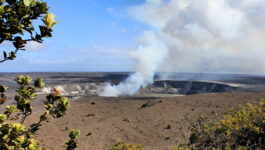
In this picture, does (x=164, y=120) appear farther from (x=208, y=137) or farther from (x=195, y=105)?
(x=208, y=137)

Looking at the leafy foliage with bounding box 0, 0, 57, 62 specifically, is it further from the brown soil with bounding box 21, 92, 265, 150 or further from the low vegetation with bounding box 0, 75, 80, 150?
the brown soil with bounding box 21, 92, 265, 150

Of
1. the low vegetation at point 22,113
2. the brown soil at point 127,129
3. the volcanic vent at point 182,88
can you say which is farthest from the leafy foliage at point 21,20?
the volcanic vent at point 182,88

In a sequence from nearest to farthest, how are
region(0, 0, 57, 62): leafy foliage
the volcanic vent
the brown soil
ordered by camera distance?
region(0, 0, 57, 62): leafy foliage → the brown soil → the volcanic vent

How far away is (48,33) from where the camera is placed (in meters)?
2.85

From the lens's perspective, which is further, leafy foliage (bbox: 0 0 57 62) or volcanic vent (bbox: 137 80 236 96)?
volcanic vent (bbox: 137 80 236 96)

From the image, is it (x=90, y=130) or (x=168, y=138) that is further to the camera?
(x=90, y=130)

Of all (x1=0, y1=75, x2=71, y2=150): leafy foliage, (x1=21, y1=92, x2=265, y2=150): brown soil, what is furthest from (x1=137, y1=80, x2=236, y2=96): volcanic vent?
(x1=0, y1=75, x2=71, y2=150): leafy foliage

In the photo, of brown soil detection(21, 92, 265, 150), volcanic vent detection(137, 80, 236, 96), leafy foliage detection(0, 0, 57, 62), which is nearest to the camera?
leafy foliage detection(0, 0, 57, 62)

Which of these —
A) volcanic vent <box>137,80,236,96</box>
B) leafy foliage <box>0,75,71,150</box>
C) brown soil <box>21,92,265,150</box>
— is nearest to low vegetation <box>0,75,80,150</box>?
leafy foliage <box>0,75,71,150</box>

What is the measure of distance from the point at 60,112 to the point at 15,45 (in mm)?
1445

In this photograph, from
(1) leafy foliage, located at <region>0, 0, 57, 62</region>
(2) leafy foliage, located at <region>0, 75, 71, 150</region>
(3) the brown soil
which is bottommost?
(3) the brown soil

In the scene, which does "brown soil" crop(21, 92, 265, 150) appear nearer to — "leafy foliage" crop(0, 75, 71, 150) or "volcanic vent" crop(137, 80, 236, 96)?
"leafy foliage" crop(0, 75, 71, 150)

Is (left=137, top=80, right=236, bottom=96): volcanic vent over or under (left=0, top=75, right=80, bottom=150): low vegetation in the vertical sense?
under

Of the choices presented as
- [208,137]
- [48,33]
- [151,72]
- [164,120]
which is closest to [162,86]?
[151,72]
